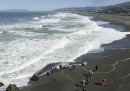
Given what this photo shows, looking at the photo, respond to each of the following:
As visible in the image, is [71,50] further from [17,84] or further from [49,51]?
[17,84]

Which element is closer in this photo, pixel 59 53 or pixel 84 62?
pixel 84 62

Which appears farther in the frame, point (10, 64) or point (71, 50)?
point (71, 50)

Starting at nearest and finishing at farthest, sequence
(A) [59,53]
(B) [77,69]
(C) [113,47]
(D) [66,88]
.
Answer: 1. (D) [66,88]
2. (B) [77,69]
3. (A) [59,53]
4. (C) [113,47]

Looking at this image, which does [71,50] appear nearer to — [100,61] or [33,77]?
[100,61]

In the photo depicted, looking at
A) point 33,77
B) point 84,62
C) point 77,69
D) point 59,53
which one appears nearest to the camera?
point 33,77

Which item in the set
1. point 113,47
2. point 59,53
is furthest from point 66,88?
point 113,47

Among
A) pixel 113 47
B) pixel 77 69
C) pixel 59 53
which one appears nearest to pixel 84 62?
pixel 77 69

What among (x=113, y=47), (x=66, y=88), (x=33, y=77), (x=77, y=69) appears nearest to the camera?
(x=66, y=88)

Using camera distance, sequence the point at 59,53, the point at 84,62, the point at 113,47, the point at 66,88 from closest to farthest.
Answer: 1. the point at 66,88
2. the point at 84,62
3. the point at 59,53
4. the point at 113,47
